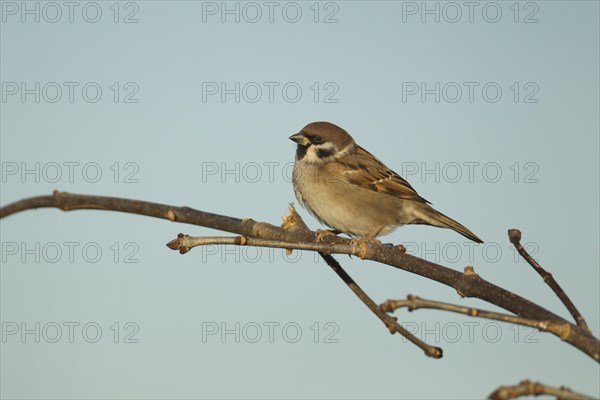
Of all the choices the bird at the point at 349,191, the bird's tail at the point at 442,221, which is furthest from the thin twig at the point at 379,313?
the bird's tail at the point at 442,221

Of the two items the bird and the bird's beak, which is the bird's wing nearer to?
the bird

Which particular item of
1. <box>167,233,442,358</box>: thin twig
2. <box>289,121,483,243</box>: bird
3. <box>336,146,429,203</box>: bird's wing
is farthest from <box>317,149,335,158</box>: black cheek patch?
<box>167,233,442,358</box>: thin twig

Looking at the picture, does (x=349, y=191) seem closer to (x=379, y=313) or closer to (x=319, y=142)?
(x=319, y=142)

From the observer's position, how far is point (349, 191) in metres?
6.39

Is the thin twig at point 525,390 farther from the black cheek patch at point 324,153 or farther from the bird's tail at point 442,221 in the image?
the black cheek patch at point 324,153

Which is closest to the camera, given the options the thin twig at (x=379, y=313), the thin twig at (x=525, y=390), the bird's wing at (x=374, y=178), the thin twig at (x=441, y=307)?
the thin twig at (x=525, y=390)

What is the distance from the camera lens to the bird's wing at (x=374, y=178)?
6.56 metres

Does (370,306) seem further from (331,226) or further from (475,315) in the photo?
(331,226)

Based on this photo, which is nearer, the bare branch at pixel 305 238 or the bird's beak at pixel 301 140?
the bare branch at pixel 305 238

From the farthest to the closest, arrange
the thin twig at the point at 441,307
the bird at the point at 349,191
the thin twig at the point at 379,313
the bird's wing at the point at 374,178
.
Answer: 1. the bird's wing at the point at 374,178
2. the bird at the point at 349,191
3. the thin twig at the point at 379,313
4. the thin twig at the point at 441,307

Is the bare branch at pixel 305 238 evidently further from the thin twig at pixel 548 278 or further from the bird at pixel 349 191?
the bird at pixel 349 191

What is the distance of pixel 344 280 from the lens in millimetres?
2600

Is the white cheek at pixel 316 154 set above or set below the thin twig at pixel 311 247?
above

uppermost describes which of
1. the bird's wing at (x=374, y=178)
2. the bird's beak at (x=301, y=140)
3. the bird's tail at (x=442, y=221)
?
the bird's beak at (x=301, y=140)
